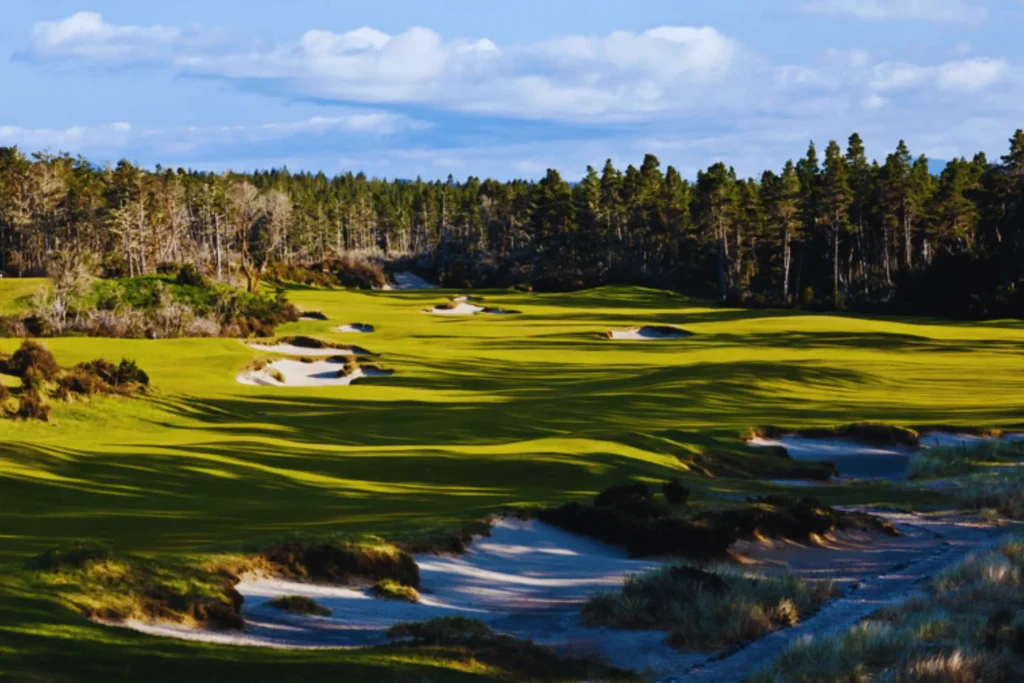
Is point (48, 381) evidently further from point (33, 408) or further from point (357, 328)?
point (357, 328)

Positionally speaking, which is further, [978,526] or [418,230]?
[418,230]

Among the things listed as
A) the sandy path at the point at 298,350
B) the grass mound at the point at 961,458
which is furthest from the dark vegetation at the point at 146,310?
the grass mound at the point at 961,458

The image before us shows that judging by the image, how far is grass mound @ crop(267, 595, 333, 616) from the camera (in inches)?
479

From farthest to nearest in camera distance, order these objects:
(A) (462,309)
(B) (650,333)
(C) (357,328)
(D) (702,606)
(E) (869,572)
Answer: (A) (462,309), (C) (357,328), (B) (650,333), (E) (869,572), (D) (702,606)

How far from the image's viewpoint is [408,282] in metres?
138

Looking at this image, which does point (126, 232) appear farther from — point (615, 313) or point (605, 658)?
point (605, 658)

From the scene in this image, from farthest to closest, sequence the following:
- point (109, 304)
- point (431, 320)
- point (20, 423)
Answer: point (431, 320) < point (109, 304) < point (20, 423)

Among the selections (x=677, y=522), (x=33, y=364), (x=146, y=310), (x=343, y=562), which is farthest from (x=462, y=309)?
(x=343, y=562)

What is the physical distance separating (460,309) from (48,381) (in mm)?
61969

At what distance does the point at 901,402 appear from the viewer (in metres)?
38.9

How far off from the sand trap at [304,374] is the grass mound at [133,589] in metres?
32.4

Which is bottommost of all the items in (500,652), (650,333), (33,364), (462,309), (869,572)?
(869,572)

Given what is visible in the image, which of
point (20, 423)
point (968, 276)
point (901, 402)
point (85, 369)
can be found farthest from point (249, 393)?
point (968, 276)

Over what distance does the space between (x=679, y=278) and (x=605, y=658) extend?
115 m
